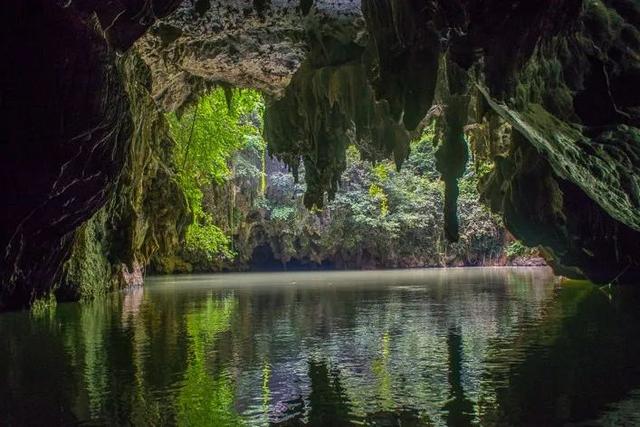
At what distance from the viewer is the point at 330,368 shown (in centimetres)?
453

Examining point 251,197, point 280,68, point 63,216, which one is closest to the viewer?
point 63,216

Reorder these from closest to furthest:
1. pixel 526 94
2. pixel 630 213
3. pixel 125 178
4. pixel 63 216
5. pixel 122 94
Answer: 1. pixel 122 94
2. pixel 63 216
3. pixel 526 94
4. pixel 630 213
5. pixel 125 178

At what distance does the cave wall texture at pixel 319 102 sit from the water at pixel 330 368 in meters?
1.60

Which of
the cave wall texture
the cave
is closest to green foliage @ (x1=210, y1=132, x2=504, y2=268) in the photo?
the cave

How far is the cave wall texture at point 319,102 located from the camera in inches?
205

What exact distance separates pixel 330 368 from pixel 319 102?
8234 mm

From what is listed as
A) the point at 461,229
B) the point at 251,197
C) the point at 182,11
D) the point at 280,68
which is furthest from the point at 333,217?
the point at 182,11

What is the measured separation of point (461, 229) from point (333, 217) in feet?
25.4

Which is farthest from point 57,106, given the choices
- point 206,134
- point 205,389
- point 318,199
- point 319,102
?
point 206,134

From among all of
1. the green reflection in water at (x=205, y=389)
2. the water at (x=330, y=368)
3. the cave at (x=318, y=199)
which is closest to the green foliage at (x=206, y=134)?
the cave at (x=318, y=199)

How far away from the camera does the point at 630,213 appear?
348 inches

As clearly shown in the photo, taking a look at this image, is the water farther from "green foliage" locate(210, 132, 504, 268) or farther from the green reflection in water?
"green foliage" locate(210, 132, 504, 268)

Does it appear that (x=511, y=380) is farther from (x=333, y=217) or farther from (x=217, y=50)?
(x=333, y=217)

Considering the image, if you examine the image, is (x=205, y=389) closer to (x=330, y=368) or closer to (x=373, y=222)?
(x=330, y=368)
